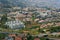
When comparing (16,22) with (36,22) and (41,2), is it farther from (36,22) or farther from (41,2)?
(41,2)

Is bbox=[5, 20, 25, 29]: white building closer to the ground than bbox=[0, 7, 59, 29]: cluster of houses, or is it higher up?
higher up

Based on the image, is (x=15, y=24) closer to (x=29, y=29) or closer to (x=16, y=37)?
(x=29, y=29)

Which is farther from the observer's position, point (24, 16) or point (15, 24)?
point (24, 16)

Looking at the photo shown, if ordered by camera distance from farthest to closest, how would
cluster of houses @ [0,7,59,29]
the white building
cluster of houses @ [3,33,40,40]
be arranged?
cluster of houses @ [0,7,59,29] < the white building < cluster of houses @ [3,33,40,40]

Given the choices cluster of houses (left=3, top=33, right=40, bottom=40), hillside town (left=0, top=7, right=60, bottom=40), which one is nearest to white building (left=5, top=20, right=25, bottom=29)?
hillside town (left=0, top=7, right=60, bottom=40)

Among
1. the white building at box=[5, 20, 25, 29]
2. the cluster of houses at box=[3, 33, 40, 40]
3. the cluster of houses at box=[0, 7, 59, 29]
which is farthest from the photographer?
the cluster of houses at box=[0, 7, 59, 29]

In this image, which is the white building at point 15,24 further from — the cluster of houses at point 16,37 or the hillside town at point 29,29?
the cluster of houses at point 16,37

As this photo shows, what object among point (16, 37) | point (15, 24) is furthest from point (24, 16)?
point (16, 37)

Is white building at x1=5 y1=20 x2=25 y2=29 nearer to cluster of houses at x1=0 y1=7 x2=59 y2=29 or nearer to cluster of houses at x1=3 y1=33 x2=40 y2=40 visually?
cluster of houses at x1=0 y1=7 x2=59 y2=29

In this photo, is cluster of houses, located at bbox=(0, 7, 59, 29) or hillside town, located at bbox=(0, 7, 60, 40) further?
cluster of houses, located at bbox=(0, 7, 59, 29)

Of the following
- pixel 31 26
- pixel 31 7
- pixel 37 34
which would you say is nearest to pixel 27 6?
pixel 31 7

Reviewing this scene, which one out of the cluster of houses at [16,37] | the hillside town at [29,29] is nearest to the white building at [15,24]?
the hillside town at [29,29]
